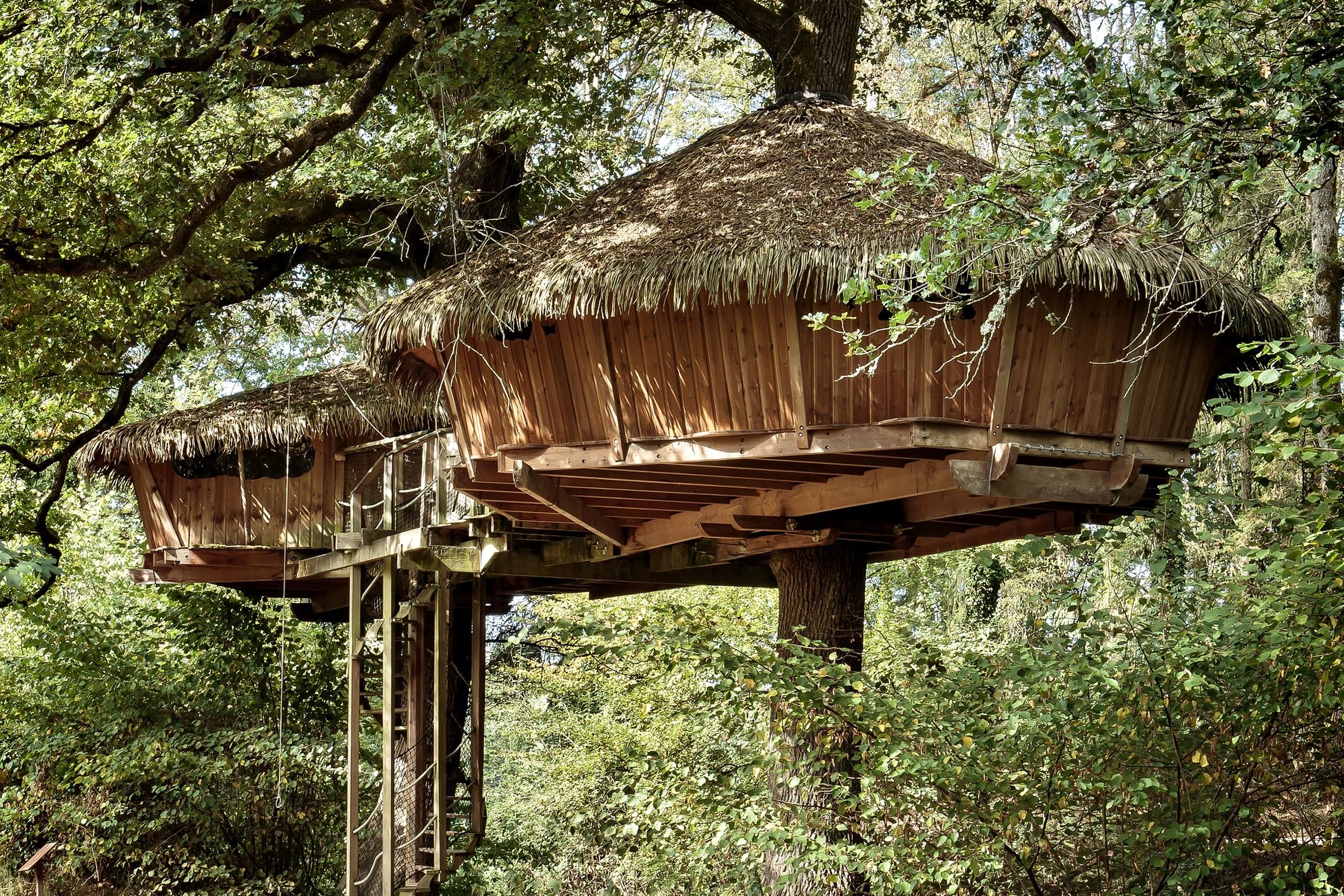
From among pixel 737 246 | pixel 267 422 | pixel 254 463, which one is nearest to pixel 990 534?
pixel 737 246

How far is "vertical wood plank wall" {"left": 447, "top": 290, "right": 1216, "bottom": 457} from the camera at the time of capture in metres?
7.73

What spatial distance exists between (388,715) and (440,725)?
0.50 metres

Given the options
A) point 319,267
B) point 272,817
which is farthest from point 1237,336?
point 272,817

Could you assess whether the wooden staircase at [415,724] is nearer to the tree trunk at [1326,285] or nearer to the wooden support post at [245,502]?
the wooden support post at [245,502]

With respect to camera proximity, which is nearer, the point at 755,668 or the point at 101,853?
the point at 755,668

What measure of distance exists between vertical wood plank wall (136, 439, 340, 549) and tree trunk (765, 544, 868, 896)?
5155mm

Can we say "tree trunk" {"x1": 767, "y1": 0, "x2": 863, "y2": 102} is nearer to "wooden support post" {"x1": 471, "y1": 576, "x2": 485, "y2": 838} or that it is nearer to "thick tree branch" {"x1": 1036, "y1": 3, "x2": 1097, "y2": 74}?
"thick tree branch" {"x1": 1036, "y1": 3, "x2": 1097, "y2": 74}

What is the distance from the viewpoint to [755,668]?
26.6 feet

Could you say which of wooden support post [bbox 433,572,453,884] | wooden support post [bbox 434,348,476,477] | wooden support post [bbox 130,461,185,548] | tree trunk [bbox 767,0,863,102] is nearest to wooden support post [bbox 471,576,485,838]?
wooden support post [bbox 433,572,453,884]

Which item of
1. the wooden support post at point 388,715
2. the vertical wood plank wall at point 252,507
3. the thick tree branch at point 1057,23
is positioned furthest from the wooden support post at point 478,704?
the thick tree branch at point 1057,23

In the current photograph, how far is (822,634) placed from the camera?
10023mm

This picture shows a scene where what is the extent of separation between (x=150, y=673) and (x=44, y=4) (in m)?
8.76

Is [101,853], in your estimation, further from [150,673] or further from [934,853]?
[934,853]

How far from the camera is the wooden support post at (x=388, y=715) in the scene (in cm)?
1209
